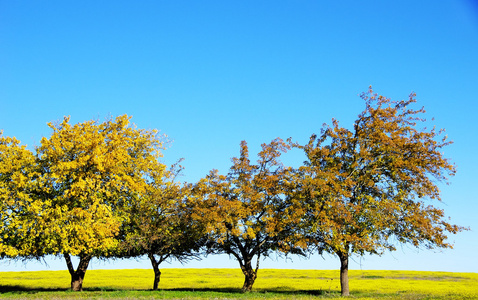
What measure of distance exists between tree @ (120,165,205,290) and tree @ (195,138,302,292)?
2.68m

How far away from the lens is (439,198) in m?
39.3

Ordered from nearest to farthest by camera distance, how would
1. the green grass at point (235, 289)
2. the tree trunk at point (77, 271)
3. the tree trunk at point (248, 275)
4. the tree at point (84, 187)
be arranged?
the green grass at point (235, 289) → the tree at point (84, 187) → the tree trunk at point (248, 275) → the tree trunk at point (77, 271)

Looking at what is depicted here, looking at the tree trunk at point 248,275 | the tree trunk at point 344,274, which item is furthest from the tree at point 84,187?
the tree trunk at point 344,274

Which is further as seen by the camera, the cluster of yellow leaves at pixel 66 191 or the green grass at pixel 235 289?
the cluster of yellow leaves at pixel 66 191

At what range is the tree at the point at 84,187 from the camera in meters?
38.6

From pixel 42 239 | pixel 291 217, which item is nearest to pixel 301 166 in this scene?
→ pixel 291 217

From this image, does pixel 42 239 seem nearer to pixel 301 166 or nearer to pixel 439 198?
pixel 301 166

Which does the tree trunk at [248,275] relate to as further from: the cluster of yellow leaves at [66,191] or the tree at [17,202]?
the tree at [17,202]

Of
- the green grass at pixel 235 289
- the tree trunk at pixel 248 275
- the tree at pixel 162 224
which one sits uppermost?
the tree at pixel 162 224

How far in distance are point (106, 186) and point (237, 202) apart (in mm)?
12073

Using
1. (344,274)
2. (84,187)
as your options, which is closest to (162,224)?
(84,187)

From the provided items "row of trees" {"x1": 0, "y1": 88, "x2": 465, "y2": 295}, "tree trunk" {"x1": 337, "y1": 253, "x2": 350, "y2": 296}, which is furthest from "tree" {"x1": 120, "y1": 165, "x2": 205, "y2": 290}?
"tree trunk" {"x1": 337, "y1": 253, "x2": 350, "y2": 296}

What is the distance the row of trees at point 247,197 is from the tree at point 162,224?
34cm

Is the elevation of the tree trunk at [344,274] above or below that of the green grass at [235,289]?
above
